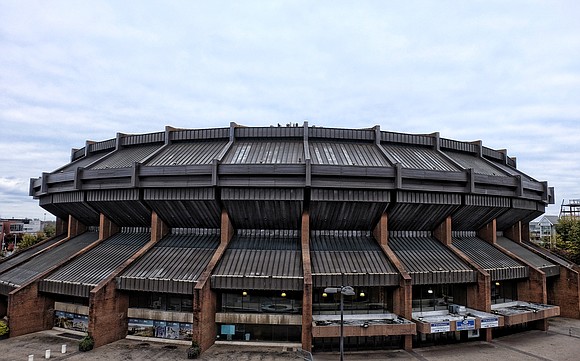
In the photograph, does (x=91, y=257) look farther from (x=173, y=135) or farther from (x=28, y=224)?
(x=28, y=224)

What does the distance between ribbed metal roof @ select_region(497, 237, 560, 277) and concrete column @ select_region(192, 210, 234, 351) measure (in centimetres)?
3198

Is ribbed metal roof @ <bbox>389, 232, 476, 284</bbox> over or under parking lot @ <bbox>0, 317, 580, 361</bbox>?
over

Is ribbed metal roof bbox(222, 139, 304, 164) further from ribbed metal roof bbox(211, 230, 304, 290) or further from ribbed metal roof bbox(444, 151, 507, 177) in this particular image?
ribbed metal roof bbox(444, 151, 507, 177)

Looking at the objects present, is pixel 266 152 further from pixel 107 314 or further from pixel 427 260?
pixel 107 314

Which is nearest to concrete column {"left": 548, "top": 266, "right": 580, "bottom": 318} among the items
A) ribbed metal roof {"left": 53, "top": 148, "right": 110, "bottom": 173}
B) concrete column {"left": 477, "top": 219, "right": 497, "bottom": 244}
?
concrete column {"left": 477, "top": 219, "right": 497, "bottom": 244}

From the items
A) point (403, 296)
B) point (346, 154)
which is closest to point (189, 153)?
point (346, 154)

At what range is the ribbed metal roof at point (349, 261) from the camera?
27109mm

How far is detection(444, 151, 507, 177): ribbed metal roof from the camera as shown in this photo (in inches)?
1458

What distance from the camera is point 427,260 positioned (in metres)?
31.0

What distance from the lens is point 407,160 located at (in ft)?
110

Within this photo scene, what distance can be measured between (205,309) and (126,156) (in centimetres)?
1994

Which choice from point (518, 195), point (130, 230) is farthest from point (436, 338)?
point (130, 230)

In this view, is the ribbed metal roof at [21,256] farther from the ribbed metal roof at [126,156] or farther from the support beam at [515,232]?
the support beam at [515,232]

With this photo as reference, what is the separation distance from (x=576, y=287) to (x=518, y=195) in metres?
11.8
